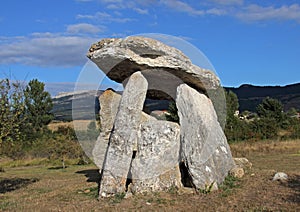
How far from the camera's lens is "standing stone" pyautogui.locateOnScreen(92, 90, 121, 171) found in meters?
14.4

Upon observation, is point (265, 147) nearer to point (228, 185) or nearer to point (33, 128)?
point (228, 185)

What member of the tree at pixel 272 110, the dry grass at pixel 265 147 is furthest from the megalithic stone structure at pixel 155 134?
the tree at pixel 272 110

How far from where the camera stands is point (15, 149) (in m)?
30.9

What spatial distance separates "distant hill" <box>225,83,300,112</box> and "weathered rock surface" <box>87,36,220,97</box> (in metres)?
85.4

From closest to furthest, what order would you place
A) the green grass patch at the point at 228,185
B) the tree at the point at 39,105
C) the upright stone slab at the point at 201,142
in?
the green grass patch at the point at 228,185 < the upright stone slab at the point at 201,142 < the tree at the point at 39,105

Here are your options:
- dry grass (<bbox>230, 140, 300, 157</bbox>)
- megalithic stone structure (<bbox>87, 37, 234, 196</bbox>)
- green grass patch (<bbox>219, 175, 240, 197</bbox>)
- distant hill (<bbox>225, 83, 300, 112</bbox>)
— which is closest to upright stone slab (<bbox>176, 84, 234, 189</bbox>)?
megalithic stone structure (<bbox>87, 37, 234, 196</bbox>)

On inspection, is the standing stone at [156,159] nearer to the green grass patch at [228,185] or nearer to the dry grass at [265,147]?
the green grass patch at [228,185]

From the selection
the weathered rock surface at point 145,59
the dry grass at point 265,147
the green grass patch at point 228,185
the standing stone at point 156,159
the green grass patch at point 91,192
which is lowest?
the dry grass at point 265,147

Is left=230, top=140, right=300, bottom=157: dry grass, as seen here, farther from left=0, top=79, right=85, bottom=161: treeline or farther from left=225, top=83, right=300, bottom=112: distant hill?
left=225, top=83, right=300, bottom=112: distant hill

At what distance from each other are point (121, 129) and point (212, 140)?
121 inches

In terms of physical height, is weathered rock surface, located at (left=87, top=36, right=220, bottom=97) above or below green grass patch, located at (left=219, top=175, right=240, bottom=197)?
above

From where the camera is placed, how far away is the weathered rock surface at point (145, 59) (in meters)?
12.2

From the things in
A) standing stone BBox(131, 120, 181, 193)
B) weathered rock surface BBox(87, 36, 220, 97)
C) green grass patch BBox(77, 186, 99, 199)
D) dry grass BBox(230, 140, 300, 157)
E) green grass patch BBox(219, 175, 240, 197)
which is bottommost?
dry grass BBox(230, 140, 300, 157)

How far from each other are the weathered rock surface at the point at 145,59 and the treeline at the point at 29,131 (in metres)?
3.15
